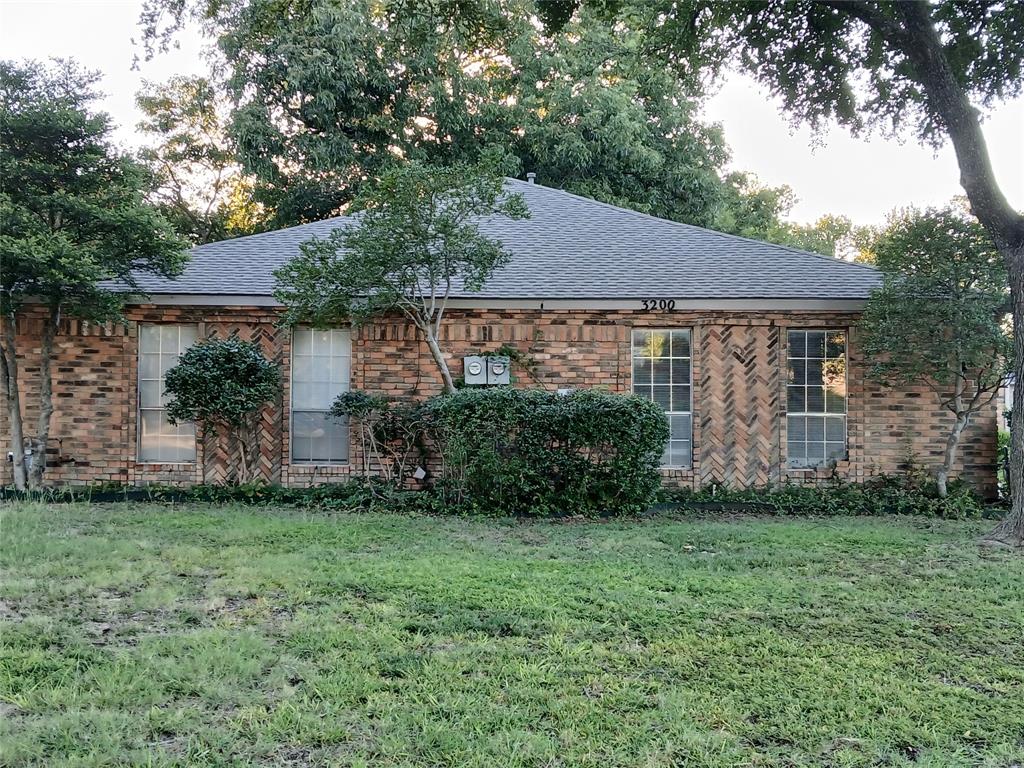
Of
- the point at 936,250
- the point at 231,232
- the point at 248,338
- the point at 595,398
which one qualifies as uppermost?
the point at 231,232

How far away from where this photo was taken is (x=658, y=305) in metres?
9.22

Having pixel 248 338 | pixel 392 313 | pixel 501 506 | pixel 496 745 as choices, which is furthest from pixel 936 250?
pixel 248 338

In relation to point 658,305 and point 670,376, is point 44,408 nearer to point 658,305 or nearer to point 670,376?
point 658,305

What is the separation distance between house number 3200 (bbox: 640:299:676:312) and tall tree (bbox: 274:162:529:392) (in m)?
2.08

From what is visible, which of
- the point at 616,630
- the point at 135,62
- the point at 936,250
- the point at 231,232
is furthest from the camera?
the point at 231,232

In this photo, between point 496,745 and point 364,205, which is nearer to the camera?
point 496,745

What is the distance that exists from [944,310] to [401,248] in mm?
6480

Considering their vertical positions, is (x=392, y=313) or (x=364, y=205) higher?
(x=364, y=205)

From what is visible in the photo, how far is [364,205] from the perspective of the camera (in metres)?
7.99

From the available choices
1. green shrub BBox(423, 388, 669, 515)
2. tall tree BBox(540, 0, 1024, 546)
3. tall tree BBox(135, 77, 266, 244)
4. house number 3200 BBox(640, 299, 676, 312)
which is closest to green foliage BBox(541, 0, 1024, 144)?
tall tree BBox(540, 0, 1024, 546)

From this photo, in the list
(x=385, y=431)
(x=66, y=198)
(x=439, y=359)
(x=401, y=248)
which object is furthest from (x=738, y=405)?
(x=66, y=198)

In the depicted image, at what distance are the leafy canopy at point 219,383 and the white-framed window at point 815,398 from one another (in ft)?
22.8

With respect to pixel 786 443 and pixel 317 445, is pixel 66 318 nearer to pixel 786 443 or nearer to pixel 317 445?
pixel 317 445

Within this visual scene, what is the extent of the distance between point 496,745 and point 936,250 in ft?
26.8
